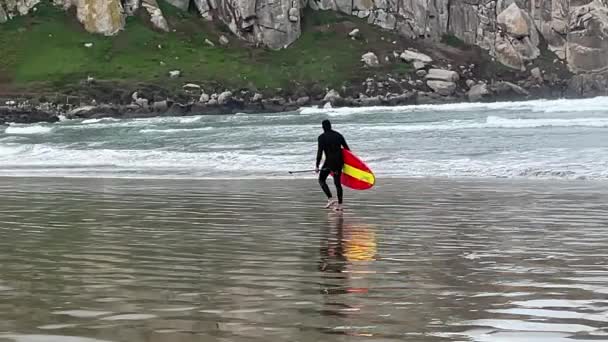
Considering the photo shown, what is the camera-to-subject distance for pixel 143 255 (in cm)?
895

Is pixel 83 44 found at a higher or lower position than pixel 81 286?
higher

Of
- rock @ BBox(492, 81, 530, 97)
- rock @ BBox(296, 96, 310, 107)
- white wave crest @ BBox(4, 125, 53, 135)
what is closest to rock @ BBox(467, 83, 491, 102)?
rock @ BBox(492, 81, 530, 97)

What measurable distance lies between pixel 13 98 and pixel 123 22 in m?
22.7

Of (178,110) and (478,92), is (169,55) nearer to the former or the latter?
(178,110)

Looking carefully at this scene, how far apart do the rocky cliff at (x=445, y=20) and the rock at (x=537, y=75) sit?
209 cm

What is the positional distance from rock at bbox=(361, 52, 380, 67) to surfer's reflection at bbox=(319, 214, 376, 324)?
73.0m

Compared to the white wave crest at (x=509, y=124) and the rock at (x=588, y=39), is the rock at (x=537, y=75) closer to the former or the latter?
the rock at (x=588, y=39)

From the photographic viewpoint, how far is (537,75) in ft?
298

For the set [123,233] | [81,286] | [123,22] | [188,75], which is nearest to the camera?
[81,286]

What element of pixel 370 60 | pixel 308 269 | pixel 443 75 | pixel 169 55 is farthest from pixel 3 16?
pixel 308 269

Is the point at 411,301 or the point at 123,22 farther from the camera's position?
the point at 123,22

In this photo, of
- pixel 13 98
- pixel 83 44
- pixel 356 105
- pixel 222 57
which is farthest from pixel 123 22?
pixel 356 105

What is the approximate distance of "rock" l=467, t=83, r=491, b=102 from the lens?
77.7 m

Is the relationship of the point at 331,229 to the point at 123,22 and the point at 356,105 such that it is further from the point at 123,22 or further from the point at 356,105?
the point at 123,22
